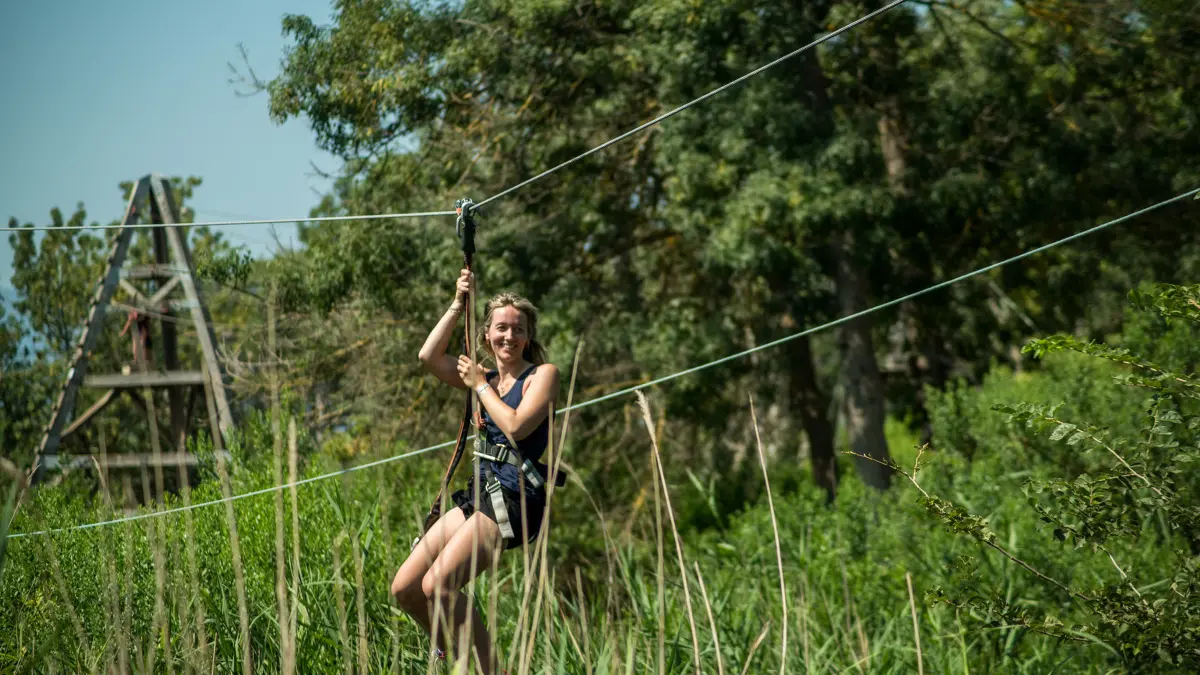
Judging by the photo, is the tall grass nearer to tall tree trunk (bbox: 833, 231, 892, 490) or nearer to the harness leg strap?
the harness leg strap

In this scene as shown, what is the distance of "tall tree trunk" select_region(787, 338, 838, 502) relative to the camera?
11875 mm

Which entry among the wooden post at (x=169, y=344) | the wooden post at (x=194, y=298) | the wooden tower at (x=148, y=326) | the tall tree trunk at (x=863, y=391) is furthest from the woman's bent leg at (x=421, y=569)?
the tall tree trunk at (x=863, y=391)

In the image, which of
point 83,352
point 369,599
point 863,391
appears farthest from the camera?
point 863,391

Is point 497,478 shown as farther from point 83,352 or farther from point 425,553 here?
→ point 83,352

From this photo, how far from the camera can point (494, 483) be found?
3439 millimetres

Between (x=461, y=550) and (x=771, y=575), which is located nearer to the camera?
(x=461, y=550)

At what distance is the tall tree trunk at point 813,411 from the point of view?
468 inches

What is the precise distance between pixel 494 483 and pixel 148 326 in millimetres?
5466

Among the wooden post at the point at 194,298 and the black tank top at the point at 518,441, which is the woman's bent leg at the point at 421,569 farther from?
the wooden post at the point at 194,298

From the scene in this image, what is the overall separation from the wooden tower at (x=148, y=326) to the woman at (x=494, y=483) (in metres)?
3.39

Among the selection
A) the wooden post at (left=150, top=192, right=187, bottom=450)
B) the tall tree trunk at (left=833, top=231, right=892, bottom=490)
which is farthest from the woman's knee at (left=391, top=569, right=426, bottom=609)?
the tall tree trunk at (left=833, top=231, right=892, bottom=490)

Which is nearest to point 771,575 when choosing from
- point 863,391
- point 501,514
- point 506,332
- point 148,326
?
point 863,391

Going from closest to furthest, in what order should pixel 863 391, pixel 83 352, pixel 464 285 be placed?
pixel 464 285 < pixel 83 352 < pixel 863 391

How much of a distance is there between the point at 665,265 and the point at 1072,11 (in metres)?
4.36
